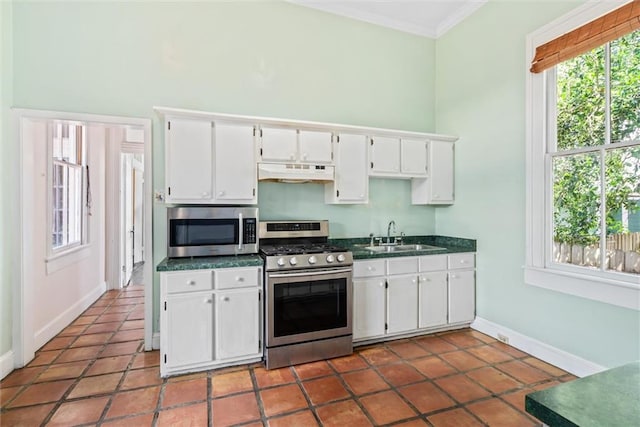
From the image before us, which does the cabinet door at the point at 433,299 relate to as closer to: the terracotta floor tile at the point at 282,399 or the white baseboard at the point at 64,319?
the terracotta floor tile at the point at 282,399

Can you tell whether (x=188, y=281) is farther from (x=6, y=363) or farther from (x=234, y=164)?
(x=6, y=363)

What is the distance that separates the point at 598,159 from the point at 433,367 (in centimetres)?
216

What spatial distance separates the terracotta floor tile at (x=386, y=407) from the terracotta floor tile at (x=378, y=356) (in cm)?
47

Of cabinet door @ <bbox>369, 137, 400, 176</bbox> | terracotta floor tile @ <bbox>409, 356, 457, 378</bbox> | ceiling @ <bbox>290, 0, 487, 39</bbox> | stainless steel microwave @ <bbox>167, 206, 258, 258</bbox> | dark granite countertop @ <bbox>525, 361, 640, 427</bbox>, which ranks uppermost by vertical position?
ceiling @ <bbox>290, 0, 487, 39</bbox>

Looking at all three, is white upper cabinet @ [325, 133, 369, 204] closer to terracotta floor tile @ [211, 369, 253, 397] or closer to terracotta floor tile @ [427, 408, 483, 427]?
terracotta floor tile @ [211, 369, 253, 397]

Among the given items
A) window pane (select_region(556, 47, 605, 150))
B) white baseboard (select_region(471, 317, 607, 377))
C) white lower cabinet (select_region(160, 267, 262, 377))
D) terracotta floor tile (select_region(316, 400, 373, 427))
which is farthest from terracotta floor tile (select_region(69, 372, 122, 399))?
window pane (select_region(556, 47, 605, 150))

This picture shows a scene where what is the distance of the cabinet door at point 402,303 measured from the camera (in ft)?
10.6

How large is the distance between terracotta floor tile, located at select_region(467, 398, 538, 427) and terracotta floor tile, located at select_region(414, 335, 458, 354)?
0.81 metres

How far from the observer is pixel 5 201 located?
261cm

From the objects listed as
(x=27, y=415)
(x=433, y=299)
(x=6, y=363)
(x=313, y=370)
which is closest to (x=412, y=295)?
(x=433, y=299)

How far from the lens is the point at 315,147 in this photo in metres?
3.24

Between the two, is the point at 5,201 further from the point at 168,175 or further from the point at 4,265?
the point at 168,175

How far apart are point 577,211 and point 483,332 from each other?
157 cm

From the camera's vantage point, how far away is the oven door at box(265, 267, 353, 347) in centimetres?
271
